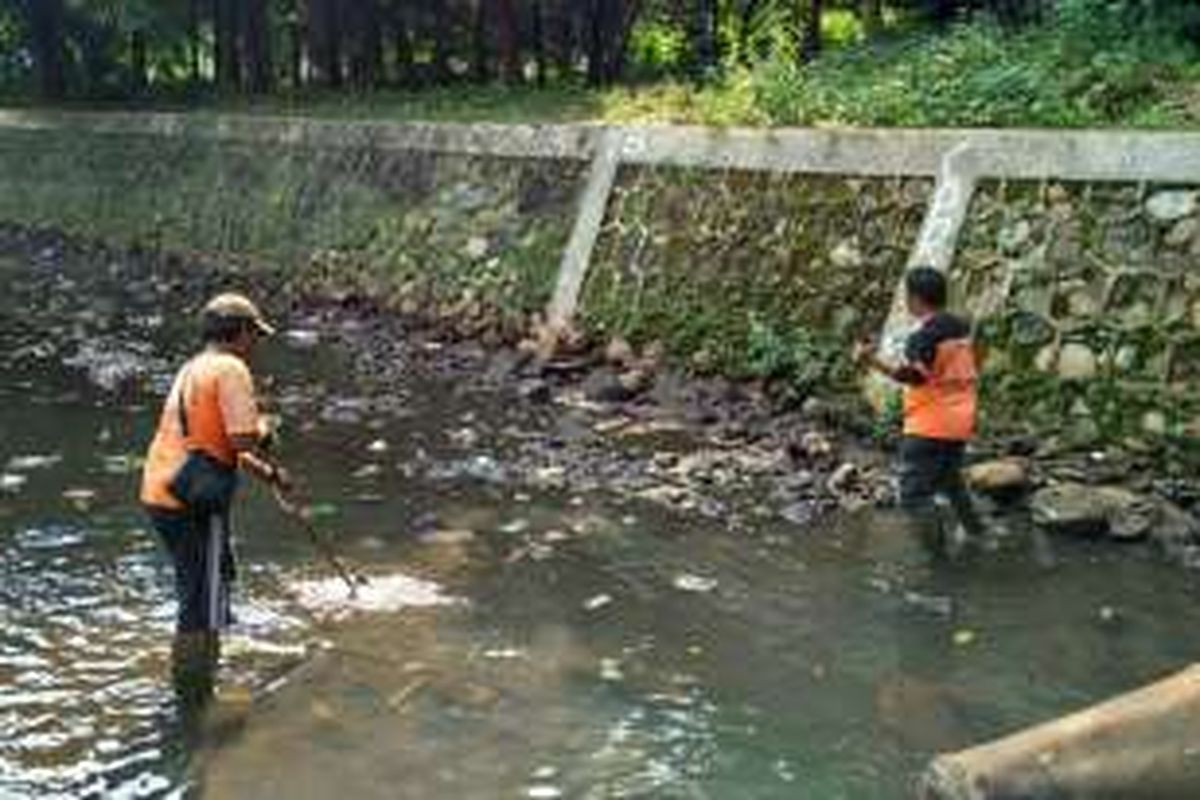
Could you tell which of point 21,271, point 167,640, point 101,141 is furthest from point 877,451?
point 101,141

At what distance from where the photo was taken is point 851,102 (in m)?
17.1

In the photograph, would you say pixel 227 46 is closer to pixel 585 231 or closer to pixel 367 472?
pixel 585 231

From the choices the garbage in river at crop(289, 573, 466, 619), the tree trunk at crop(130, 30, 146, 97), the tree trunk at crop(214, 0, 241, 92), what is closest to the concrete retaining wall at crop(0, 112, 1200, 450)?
the garbage in river at crop(289, 573, 466, 619)

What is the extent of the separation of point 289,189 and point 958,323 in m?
15.8

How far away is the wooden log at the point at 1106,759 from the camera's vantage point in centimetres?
683

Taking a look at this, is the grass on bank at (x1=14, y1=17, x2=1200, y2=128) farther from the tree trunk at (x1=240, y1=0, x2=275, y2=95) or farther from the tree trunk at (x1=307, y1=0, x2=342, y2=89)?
the tree trunk at (x1=240, y1=0, x2=275, y2=95)

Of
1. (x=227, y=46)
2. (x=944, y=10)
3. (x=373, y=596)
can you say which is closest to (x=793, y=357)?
(x=373, y=596)

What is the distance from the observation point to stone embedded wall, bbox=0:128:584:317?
20141 millimetres

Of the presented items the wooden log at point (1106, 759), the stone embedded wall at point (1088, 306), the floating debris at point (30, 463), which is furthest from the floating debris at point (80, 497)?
the wooden log at point (1106, 759)

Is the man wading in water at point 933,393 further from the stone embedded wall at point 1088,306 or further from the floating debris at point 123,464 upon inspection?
the floating debris at point 123,464

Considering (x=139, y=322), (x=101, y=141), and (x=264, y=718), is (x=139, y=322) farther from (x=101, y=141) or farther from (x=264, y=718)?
(x=264, y=718)

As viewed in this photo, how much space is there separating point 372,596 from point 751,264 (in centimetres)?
642

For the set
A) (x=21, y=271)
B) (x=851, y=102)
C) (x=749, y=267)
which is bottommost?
(x=21, y=271)

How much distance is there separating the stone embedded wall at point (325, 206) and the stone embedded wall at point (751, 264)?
52.5 inches
